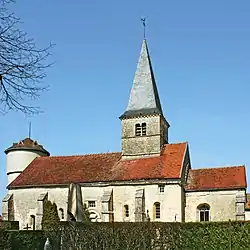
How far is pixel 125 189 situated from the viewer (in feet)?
137

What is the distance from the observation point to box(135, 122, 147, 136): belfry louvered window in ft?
147

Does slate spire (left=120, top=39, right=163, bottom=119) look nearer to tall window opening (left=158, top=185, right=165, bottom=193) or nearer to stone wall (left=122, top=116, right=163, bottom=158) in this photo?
stone wall (left=122, top=116, right=163, bottom=158)

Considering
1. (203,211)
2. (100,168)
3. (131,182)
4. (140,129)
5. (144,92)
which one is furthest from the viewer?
(144,92)

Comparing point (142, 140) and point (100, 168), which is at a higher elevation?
point (142, 140)

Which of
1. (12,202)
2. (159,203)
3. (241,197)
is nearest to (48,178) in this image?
(12,202)

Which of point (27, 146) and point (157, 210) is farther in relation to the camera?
point (27, 146)

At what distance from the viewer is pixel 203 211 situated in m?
40.9

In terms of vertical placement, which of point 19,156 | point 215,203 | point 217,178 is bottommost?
point 215,203

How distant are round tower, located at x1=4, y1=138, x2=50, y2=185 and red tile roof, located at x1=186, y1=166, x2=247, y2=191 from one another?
17.6 metres

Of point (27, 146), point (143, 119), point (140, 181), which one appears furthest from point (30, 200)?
point (143, 119)

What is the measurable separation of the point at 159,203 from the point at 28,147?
17353 millimetres

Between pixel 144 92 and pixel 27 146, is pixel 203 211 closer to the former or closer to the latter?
pixel 144 92

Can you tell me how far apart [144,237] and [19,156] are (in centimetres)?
2998

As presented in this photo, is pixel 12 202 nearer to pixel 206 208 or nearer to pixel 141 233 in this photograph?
pixel 206 208
